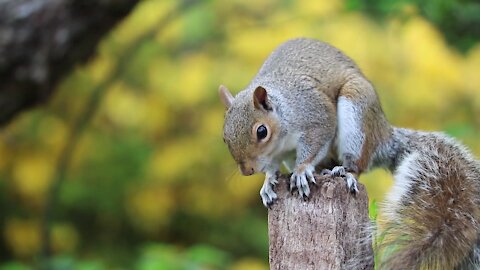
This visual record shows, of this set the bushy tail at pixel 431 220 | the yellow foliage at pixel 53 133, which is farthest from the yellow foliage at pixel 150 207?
the bushy tail at pixel 431 220

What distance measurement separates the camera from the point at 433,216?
1.45 meters

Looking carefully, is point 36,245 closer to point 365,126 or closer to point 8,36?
point 8,36

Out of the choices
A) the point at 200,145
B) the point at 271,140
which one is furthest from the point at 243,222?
the point at 271,140

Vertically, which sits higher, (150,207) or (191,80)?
(191,80)

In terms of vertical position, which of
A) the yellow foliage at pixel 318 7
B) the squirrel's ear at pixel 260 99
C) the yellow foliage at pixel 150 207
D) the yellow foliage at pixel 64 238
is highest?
the yellow foliage at pixel 318 7

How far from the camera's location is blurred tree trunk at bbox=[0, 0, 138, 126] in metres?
2.48

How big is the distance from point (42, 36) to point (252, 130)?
3.66 feet

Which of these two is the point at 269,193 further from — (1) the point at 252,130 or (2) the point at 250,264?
(2) the point at 250,264

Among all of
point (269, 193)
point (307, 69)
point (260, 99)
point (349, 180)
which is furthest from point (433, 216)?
point (307, 69)

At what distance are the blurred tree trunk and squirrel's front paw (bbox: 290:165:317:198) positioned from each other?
1140 millimetres

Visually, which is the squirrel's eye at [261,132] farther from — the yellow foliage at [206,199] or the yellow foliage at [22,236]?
the yellow foliage at [22,236]

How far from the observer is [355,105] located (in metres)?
1.76

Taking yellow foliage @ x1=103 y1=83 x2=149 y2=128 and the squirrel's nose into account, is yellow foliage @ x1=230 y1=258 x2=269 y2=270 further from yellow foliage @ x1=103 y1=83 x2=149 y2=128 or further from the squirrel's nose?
the squirrel's nose

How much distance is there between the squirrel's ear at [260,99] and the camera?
1.64m
